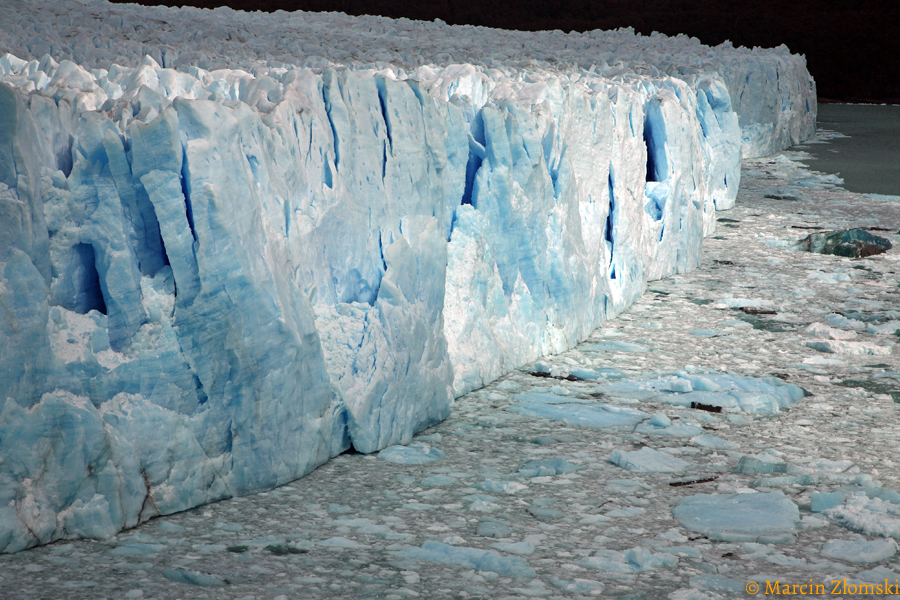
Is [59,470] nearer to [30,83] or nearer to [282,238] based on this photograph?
[282,238]

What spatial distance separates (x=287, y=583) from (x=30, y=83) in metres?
1.64

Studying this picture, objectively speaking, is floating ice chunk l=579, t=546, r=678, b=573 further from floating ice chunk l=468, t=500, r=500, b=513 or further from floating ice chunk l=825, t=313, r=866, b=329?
floating ice chunk l=825, t=313, r=866, b=329

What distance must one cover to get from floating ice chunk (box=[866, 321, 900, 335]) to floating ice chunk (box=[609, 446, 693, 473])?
74.5 inches

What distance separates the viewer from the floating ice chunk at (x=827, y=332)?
3.66 metres

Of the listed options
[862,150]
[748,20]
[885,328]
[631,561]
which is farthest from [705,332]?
[748,20]

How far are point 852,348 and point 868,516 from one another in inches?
64.4

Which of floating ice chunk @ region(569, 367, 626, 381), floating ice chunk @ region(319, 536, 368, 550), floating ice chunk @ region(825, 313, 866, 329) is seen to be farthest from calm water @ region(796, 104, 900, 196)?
floating ice chunk @ region(319, 536, 368, 550)

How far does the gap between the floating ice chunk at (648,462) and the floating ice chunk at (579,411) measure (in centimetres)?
23

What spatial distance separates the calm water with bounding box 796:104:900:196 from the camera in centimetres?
812

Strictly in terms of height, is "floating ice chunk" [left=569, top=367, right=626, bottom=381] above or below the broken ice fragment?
below

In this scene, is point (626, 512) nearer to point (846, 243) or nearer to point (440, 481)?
point (440, 481)

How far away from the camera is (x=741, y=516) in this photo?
6.91ft

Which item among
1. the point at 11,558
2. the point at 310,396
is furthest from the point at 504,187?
the point at 11,558

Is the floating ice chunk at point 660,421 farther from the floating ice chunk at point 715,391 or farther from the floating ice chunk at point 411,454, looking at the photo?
the floating ice chunk at point 411,454
